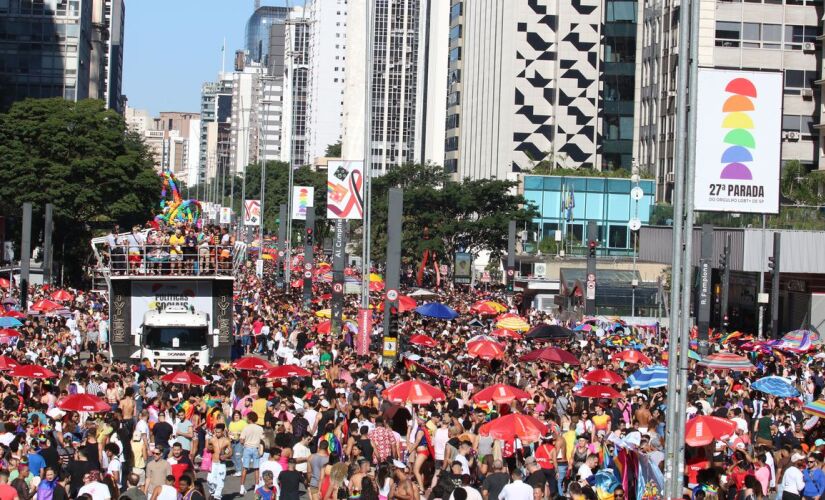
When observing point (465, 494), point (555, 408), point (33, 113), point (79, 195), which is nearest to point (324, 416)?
point (555, 408)

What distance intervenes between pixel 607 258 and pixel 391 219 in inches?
1977

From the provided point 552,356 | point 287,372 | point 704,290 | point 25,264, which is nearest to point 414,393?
point 287,372

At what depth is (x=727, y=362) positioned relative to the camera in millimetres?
30250

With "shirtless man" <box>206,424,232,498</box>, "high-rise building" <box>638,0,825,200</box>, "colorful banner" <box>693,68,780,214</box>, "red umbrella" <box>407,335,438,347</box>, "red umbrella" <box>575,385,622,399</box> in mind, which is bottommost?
"shirtless man" <box>206,424,232,498</box>

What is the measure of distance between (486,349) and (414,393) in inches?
393

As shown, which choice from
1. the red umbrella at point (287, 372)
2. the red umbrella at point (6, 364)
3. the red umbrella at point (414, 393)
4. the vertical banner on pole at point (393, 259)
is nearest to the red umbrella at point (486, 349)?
the vertical banner on pole at point (393, 259)

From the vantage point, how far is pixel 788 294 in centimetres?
5438

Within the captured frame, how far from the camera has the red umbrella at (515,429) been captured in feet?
62.7

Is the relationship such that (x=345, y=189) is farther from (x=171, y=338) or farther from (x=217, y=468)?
(x=217, y=468)

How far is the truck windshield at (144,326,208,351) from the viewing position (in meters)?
34.9

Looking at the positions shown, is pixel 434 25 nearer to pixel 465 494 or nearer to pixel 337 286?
pixel 337 286

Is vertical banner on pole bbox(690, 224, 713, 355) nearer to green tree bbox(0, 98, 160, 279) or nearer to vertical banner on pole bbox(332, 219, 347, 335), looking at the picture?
vertical banner on pole bbox(332, 219, 347, 335)

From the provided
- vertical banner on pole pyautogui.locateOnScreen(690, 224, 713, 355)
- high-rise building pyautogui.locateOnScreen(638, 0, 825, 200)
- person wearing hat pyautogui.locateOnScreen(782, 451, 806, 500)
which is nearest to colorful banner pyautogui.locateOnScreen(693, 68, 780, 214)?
person wearing hat pyautogui.locateOnScreen(782, 451, 806, 500)

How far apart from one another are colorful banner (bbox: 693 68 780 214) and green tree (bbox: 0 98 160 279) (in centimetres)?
5872
